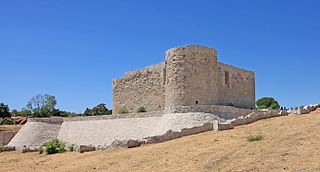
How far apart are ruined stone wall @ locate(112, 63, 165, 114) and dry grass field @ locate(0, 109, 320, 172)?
14.3 meters

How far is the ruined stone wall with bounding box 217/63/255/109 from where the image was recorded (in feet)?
99.1

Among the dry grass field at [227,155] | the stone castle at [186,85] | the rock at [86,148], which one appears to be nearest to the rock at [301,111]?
the dry grass field at [227,155]

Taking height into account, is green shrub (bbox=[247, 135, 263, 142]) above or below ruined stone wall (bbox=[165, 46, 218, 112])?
below

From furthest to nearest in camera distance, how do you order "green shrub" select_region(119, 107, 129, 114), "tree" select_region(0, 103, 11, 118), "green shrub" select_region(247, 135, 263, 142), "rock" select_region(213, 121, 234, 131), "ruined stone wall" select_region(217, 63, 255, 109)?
"tree" select_region(0, 103, 11, 118) → "green shrub" select_region(119, 107, 129, 114) → "ruined stone wall" select_region(217, 63, 255, 109) → "rock" select_region(213, 121, 234, 131) → "green shrub" select_region(247, 135, 263, 142)

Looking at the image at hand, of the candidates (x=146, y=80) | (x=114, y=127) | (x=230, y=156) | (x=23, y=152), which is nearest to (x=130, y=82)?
(x=146, y=80)

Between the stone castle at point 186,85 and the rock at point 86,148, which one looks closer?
the rock at point 86,148

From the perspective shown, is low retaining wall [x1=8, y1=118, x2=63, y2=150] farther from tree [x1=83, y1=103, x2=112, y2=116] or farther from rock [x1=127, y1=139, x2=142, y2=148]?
tree [x1=83, y1=103, x2=112, y2=116]

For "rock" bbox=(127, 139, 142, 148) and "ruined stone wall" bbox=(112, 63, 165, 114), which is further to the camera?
"ruined stone wall" bbox=(112, 63, 165, 114)

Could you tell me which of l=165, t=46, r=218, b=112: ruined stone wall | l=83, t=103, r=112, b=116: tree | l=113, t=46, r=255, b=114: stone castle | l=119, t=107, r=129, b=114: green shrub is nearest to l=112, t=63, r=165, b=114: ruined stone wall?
l=113, t=46, r=255, b=114: stone castle

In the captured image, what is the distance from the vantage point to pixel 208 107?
24469mm

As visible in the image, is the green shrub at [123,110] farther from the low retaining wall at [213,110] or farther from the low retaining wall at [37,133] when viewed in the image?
the low retaining wall at [213,110]

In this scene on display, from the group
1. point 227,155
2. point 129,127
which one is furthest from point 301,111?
point 129,127

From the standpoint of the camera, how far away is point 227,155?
12430 mm

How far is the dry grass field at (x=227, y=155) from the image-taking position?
36.0 feet
